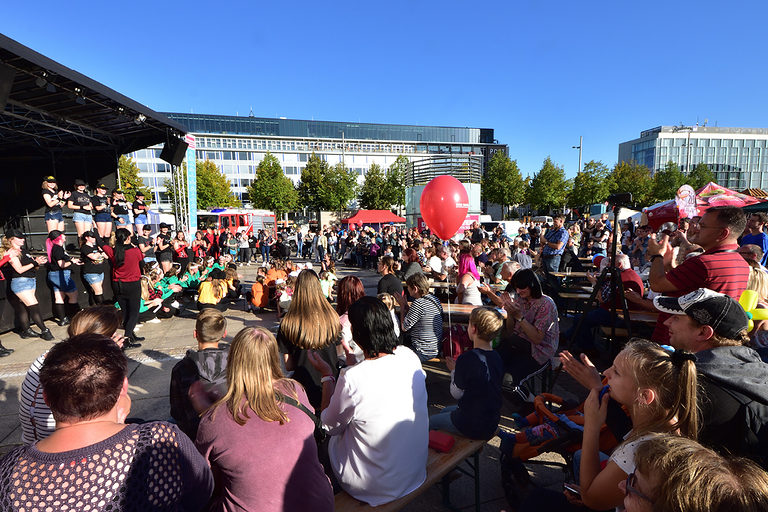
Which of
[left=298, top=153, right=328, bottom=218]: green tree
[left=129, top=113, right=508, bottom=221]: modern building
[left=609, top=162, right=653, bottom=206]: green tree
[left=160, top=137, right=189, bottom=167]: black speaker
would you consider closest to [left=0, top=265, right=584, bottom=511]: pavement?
[left=160, top=137, right=189, bottom=167]: black speaker

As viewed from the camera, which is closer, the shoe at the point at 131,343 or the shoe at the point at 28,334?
the shoe at the point at 131,343

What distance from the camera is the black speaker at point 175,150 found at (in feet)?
36.1

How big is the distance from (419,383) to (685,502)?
148cm

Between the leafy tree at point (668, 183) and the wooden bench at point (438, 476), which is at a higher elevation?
the leafy tree at point (668, 183)

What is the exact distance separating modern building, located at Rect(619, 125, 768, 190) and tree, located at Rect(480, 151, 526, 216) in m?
54.6

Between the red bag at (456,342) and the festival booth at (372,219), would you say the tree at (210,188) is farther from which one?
the red bag at (456,342)

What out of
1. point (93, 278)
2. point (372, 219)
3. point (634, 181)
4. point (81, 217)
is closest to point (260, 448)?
point (93, 278)

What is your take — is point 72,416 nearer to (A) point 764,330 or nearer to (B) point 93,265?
(A) point 764,330

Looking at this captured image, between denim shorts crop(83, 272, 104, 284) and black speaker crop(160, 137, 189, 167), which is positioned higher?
black speaker crop(160, 137, 189, 167)

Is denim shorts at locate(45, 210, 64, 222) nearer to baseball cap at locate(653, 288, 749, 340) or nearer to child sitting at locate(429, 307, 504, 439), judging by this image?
child sitting at locate(429, 307, 504, 439)

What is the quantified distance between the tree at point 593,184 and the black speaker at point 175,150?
122 ft

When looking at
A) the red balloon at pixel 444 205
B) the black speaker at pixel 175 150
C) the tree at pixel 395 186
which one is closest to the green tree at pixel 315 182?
the tree at pixel 395 186

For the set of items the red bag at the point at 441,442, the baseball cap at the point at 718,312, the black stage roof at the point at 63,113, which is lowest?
the red bag at the point at 441,442

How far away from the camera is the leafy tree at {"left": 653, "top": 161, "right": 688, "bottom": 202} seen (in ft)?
131
